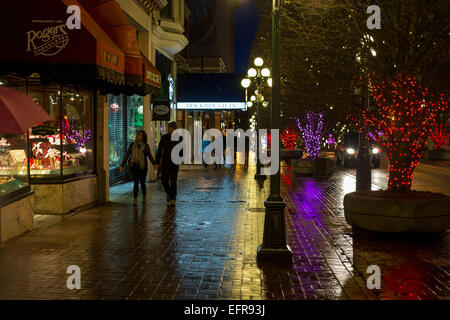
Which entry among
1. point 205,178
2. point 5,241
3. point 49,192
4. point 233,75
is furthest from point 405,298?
point 233,75

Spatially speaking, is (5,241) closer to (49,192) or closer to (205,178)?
(49,192)

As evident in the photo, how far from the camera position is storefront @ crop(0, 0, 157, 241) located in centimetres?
945

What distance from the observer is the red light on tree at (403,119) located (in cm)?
968

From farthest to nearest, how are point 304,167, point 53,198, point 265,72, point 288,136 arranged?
point 288,136 → point 304,167 → point 265,72 → point 53,198

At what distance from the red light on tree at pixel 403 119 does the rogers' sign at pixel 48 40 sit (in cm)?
593

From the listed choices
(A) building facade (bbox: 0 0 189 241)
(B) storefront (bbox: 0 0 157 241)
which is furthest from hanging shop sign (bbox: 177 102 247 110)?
(B) storefront (bbox: 0 0 157 241)

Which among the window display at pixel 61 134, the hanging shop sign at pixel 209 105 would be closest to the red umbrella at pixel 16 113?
the window display at pixel 61 134

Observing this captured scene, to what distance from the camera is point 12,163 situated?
976 cm

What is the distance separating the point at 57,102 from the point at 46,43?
2.76 meters

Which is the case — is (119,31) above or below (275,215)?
above

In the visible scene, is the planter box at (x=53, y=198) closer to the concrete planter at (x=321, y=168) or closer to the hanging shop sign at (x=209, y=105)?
the concrete planter at (x=321, y=168)

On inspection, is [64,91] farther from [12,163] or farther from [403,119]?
[403,119]

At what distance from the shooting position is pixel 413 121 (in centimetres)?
985

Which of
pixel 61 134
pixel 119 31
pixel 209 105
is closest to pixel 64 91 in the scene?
pixel 61 134
